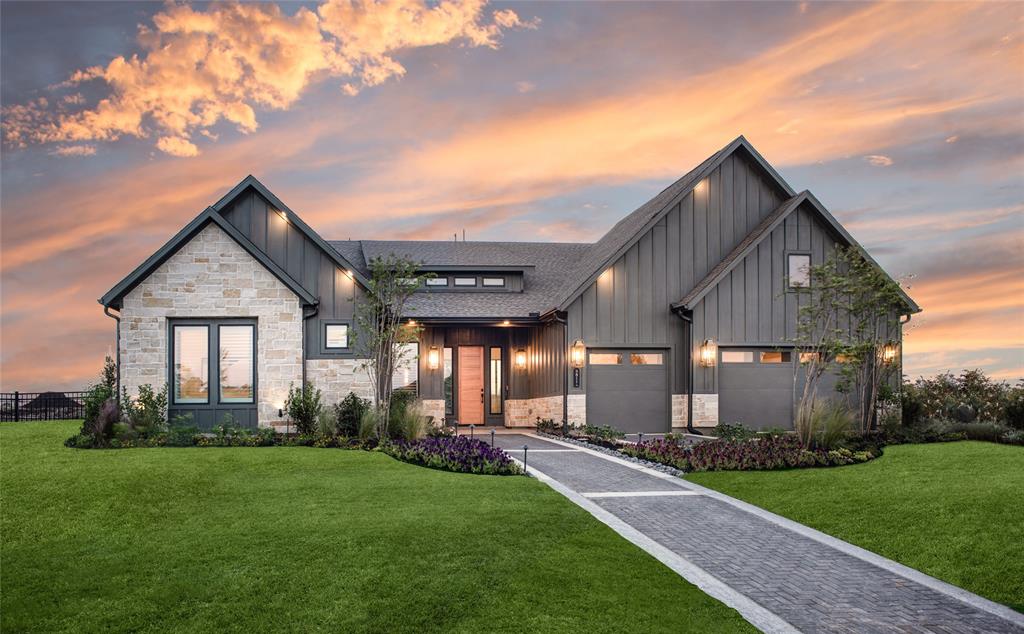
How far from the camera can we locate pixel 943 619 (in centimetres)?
650

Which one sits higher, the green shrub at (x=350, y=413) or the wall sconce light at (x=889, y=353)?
the wall sconce light at (x=889, y=353)

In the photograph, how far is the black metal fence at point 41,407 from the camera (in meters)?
26.0

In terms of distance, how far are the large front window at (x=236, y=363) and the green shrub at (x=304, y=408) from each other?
1.03 m

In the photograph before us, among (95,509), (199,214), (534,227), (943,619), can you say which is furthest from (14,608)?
(534,227)

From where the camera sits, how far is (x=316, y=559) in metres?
7.45

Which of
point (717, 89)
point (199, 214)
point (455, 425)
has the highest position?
point (717, 89)

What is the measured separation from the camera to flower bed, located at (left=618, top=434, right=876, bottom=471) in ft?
44.9

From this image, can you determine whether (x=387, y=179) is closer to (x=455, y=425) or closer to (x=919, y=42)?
(x=455, y=425)

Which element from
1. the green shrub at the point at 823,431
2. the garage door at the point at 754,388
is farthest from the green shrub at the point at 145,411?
the garage door at the point at 754,388

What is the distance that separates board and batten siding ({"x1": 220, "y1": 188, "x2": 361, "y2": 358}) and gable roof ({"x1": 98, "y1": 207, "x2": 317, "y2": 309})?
2.11 feet

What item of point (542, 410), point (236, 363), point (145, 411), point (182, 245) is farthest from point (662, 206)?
point (145, 411)

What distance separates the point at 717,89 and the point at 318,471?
13.3 meters

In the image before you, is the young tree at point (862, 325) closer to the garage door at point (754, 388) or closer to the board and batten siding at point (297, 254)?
the garage door at point (754, 388)

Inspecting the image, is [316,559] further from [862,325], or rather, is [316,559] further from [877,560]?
[862,325]
